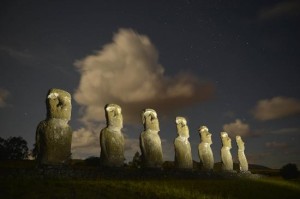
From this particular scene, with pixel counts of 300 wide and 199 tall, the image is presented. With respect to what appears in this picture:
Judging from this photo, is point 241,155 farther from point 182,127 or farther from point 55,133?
point 55,133

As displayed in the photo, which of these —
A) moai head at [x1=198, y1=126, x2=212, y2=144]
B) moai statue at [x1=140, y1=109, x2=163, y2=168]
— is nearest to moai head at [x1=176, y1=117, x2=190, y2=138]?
moai statue at [x1=140, y1=109, x2=163, y2=168]

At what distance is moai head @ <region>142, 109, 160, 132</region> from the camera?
27.7m

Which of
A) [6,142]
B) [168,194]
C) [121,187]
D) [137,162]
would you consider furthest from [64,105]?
[6,142]

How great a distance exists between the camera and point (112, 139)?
23828mm

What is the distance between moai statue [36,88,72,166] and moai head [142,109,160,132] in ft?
27.4

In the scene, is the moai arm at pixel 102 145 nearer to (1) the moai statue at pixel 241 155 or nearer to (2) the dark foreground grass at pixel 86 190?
(2) the dark foreground grass at pixel 86 190

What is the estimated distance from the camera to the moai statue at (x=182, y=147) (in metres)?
29.9

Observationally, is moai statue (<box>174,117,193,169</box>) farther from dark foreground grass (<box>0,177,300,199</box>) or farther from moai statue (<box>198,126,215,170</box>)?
dark foreground grass (<box>0,177,300,199</box>)

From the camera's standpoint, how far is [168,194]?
15.1m

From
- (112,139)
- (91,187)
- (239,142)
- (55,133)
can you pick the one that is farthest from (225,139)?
(91,187)

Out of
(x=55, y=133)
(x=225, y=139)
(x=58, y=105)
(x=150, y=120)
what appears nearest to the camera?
(x=55, y=133)

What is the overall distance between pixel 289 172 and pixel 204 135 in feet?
52.3

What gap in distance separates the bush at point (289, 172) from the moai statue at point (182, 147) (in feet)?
64.6

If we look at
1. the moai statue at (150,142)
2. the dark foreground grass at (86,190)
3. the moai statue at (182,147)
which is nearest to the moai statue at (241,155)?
the moai statue at (182,147)
